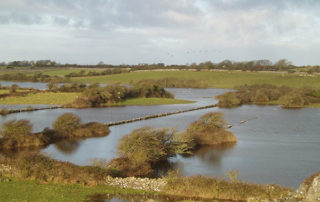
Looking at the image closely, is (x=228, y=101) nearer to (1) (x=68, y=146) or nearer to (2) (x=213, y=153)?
(2) (x=213, y=153)

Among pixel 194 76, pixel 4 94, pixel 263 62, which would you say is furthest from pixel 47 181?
pixel 263 62

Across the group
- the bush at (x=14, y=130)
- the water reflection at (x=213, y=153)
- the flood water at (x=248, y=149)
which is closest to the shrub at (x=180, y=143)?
the flood water at (x=248, y=149)

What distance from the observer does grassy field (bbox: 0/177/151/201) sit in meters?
18.4

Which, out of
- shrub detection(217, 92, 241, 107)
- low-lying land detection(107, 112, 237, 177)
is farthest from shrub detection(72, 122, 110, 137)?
shrub detection(217, 92, 241, 107)

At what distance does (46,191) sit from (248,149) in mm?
20468

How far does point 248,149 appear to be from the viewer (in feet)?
109

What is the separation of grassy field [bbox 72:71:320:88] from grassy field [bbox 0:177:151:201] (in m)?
88.4

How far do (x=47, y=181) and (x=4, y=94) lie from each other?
6005 centimetres

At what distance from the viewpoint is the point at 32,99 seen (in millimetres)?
71125

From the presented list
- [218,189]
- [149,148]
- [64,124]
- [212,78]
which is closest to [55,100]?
[64,124]

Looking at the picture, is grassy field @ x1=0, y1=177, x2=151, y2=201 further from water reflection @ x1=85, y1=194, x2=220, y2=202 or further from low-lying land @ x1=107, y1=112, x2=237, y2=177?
low-lying land @ x1=107, y1=112, x2=237, y2=177

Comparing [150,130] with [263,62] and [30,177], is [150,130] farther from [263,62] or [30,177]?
[263,62]

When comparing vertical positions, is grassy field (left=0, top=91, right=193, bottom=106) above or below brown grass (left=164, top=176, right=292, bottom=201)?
below

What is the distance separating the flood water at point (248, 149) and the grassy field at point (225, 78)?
173ft
